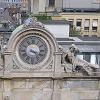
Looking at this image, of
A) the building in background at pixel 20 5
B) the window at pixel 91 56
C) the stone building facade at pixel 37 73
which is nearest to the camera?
the stone building facade at pixel 37 73

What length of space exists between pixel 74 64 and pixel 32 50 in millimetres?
2273

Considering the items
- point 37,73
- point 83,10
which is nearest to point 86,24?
point 83,10

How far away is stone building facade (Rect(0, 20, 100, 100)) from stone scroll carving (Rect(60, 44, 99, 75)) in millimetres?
161

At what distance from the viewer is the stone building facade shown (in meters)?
20.6

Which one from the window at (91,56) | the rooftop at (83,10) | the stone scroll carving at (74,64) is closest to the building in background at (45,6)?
the rooftop at (83,10)

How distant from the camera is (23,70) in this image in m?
20.9

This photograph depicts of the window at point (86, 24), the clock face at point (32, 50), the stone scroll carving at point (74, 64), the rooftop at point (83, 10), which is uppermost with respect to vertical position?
the rooftop at point (83, 10)

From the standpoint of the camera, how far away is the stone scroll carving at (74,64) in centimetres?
2111

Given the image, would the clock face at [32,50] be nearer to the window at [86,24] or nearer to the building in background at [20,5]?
the window at [86,24]

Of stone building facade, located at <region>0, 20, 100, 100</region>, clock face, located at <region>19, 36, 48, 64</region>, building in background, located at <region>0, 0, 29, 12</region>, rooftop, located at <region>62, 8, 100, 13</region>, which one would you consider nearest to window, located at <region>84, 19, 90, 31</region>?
rooftop, located at <region>62, 8, 100, 13</region>

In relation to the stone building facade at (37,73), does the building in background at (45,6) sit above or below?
above

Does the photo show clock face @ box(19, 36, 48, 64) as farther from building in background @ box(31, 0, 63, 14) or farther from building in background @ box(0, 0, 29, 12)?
building in background @ box(0, 0, 29, 12)

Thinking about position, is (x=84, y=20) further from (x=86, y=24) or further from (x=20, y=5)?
(x=20, y=5)

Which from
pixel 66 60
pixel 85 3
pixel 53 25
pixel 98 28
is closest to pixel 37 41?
pixel 66 60
